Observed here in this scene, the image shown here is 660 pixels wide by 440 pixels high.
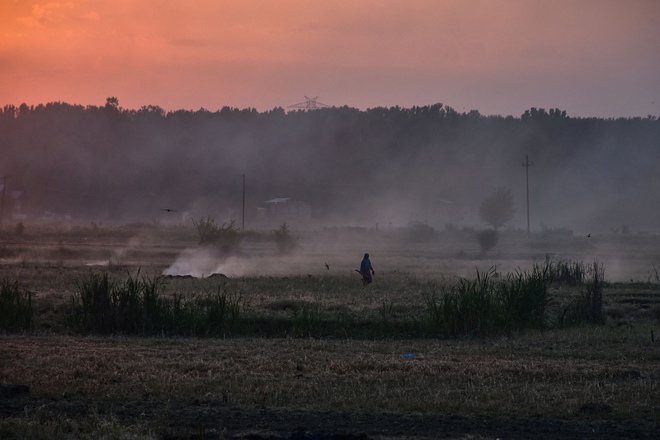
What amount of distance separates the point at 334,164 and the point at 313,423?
157906 millimetres

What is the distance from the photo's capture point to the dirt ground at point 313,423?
10375 mm

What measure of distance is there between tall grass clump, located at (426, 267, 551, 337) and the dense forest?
10617cm

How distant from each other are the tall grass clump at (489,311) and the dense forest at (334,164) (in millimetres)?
106174

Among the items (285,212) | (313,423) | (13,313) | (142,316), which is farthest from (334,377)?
(285,212)

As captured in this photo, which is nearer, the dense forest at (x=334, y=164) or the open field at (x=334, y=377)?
the open field at (x=334, y=377)

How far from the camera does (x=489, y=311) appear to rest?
20078 millimetres

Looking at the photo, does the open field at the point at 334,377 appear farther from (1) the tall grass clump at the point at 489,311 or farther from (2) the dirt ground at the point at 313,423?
(1) the tall grass clump at the point at 489,311

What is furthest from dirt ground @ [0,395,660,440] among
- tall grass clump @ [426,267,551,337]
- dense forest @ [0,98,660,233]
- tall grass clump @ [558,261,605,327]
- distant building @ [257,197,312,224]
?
dense forest @ [0,98,660,233]

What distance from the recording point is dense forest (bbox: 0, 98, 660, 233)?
144 metres

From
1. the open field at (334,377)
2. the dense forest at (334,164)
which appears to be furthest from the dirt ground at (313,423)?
the dense forest at (334,164)

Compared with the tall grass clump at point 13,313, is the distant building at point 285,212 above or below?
above

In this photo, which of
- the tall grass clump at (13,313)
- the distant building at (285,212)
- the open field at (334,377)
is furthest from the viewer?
the distant building at (285,212)

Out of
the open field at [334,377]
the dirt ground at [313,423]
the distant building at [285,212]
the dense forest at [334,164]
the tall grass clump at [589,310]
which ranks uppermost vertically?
the dense forest at [334,164]

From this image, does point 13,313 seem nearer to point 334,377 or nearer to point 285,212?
point 334,377
